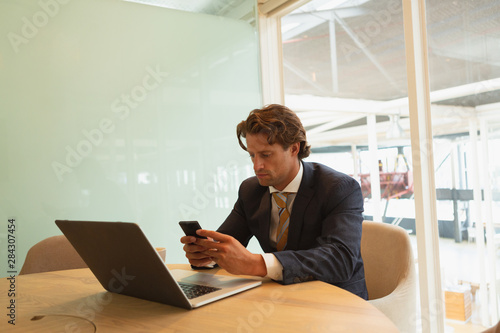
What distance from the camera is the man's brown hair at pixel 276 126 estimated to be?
190cm

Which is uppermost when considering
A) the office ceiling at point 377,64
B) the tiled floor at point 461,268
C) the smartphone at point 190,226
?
the office ceiling at point 377,64

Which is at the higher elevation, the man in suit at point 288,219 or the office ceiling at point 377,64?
the office ceiling at point 377,64

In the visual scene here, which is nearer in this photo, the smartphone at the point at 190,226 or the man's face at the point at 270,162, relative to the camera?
the smartphone at the point at 190,226

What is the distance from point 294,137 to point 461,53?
115 cm

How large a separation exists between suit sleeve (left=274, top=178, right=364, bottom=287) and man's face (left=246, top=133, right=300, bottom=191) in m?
0.25

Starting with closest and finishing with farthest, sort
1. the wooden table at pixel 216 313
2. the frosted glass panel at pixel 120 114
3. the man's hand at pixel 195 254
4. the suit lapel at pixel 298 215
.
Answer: the wooden table at pixel 216 313
the man's hand at pixel 195 254
the suit lapel at pixel 298 215
the frosted glass panel at pixel 120 114

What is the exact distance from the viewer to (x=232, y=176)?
3756mm

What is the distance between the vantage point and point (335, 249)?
1.54 meters

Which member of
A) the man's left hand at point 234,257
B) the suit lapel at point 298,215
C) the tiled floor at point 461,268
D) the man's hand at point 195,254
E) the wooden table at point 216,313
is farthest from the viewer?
the tiled floor at point 461,268

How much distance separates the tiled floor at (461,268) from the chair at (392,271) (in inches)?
28.1

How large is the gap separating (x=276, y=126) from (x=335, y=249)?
0.64 m

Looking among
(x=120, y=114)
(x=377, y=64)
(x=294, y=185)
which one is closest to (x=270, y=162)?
(x=294, y=185)

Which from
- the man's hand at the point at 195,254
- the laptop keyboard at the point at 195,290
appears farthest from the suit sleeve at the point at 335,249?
the man's hand at the point at 195,254

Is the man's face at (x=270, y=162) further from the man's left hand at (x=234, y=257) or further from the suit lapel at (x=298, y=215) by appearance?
the man's left hand at (x=234, y=257)
